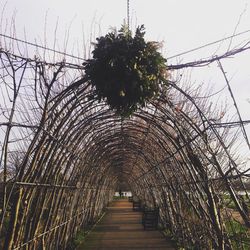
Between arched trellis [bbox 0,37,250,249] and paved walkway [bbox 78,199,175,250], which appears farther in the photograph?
paved walkway [bbox 78,199,175,250]

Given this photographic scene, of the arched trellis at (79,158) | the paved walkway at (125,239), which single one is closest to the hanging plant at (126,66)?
the arched trellis at (79,158)

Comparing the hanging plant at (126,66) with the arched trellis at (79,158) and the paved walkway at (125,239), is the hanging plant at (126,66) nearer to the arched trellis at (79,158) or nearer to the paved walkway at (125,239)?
the arched trellis at (79,158)

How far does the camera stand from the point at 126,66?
436cm

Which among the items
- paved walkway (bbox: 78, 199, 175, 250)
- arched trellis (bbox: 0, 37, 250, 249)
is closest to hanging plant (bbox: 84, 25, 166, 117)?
arched trellis (bbox: 0, 37, 250, 249)

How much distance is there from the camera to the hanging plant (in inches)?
173

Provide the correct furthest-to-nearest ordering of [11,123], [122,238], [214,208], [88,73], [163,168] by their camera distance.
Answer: [122,238]
[163,168]
[214,208]
[88,73]
[11,123]

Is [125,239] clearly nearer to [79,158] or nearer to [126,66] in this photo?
[79,158]

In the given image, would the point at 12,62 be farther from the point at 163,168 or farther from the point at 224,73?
the point at 163,168

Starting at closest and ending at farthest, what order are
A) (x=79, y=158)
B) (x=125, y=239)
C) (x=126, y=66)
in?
1. (x=126, y=66)
2. (x=79, y=158)
3. (x=125, y=239)

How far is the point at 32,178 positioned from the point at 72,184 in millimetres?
4384

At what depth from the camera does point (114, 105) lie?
4754 millimetres

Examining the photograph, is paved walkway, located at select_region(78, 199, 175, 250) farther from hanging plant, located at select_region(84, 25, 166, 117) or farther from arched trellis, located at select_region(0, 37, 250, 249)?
hanging plant, located at select_region(84, 25, 166, 117)

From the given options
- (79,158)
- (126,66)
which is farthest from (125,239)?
(126,66)

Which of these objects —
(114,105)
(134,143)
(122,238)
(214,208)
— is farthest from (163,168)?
(114,105)
